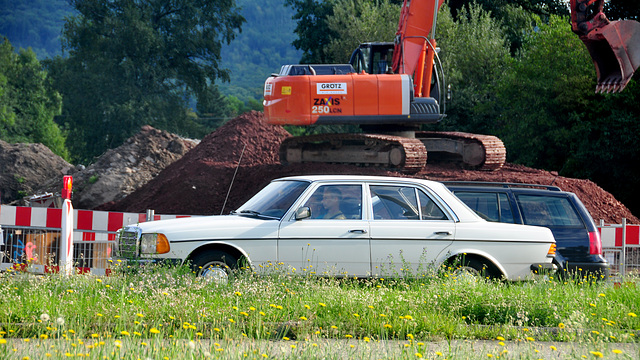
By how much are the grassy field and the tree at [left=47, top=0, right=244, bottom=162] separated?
39.0 meters

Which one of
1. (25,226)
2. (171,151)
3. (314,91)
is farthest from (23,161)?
(25,226)

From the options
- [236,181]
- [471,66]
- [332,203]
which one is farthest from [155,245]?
[471,66]

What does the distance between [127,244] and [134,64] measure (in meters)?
40.1

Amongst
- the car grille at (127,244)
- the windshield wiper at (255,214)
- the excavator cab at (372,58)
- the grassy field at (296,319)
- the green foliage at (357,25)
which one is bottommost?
the grassy field at (296,319)

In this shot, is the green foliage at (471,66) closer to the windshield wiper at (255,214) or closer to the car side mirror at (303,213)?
the windshield wiper at (255,214)

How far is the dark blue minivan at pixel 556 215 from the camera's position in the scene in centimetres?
934

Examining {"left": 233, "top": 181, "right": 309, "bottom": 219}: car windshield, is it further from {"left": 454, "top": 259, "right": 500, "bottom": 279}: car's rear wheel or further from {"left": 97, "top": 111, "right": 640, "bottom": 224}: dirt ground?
{"left": 97, "top": 111, "right": 640, "bottom": 224}: dirt ground

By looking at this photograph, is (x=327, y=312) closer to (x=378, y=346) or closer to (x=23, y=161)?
(x=378, y=346)

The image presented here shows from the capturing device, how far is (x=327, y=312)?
20.4 ft

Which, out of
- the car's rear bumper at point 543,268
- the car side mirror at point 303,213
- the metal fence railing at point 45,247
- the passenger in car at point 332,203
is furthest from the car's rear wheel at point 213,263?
the car's rear bumper at point 543,268

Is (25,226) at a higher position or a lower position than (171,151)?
lower

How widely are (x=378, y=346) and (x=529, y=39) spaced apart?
26.0 meters

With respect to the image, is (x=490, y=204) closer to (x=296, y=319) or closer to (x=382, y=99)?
(x=296, y=319)

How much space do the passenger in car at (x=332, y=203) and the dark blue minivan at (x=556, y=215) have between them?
2.06 metres
